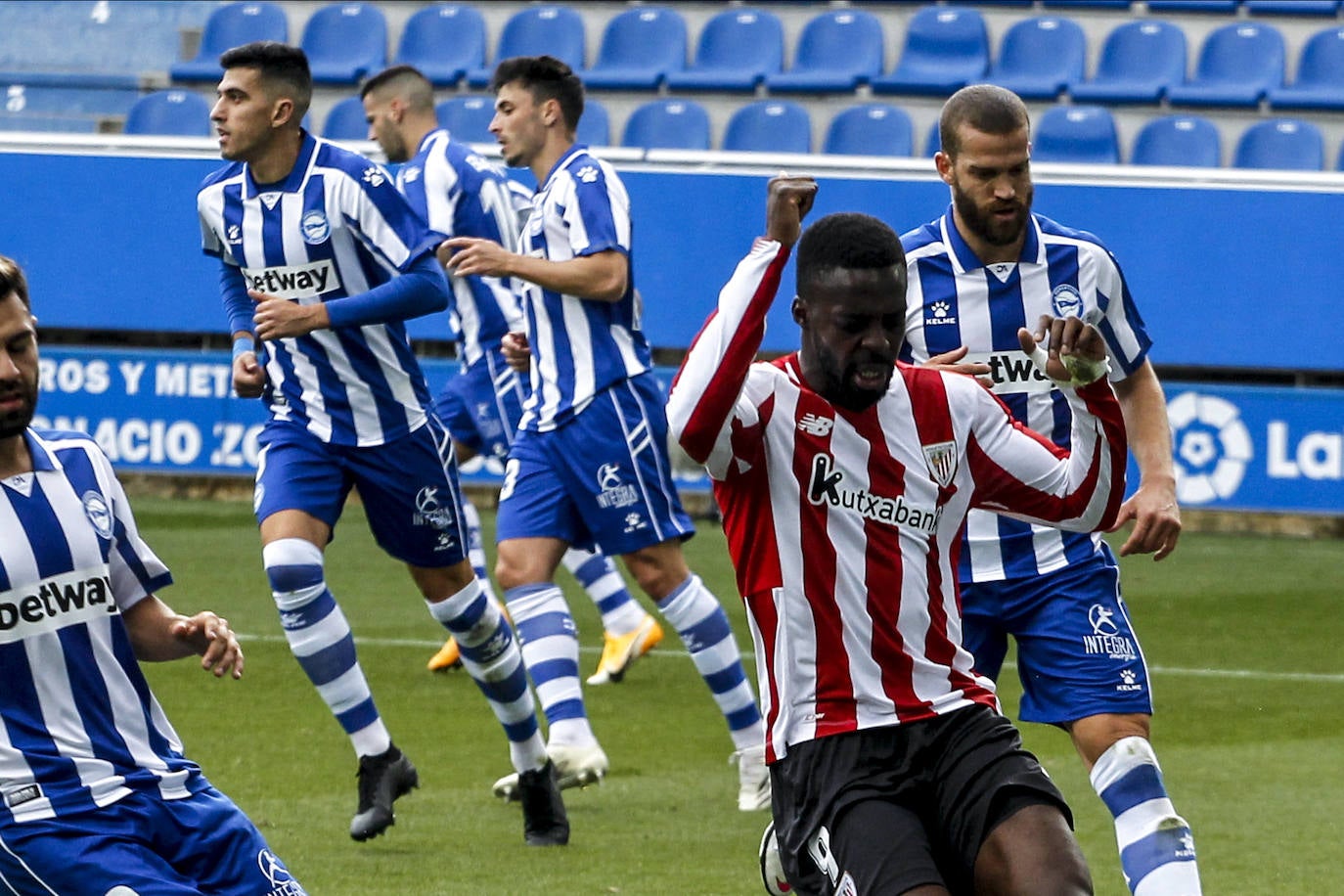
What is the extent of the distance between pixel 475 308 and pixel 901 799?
558 centimetres

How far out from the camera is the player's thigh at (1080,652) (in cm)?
448

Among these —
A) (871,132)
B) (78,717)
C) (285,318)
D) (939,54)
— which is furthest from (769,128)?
(78,717)

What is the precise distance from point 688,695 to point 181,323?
6.12m

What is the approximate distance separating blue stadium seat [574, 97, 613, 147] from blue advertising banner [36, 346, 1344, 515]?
2.87 meters

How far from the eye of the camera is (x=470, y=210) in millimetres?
8398

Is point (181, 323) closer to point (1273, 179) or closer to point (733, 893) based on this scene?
point (1273, 179)

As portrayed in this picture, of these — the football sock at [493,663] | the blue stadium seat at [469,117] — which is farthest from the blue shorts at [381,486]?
the blue stadium seat at [469,117]

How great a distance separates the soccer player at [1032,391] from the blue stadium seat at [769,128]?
1001 cm

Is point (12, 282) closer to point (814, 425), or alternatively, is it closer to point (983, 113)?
point (814, 425)

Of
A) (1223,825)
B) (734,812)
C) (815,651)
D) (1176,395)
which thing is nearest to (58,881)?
(815,651)

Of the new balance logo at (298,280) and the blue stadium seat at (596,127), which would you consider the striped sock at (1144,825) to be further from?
the blue stadium seat at (596,127)

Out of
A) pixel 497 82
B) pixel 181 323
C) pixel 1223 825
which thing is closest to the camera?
pixel 1223 825

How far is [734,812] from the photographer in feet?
20.7

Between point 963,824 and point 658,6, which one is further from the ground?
point 658,6
